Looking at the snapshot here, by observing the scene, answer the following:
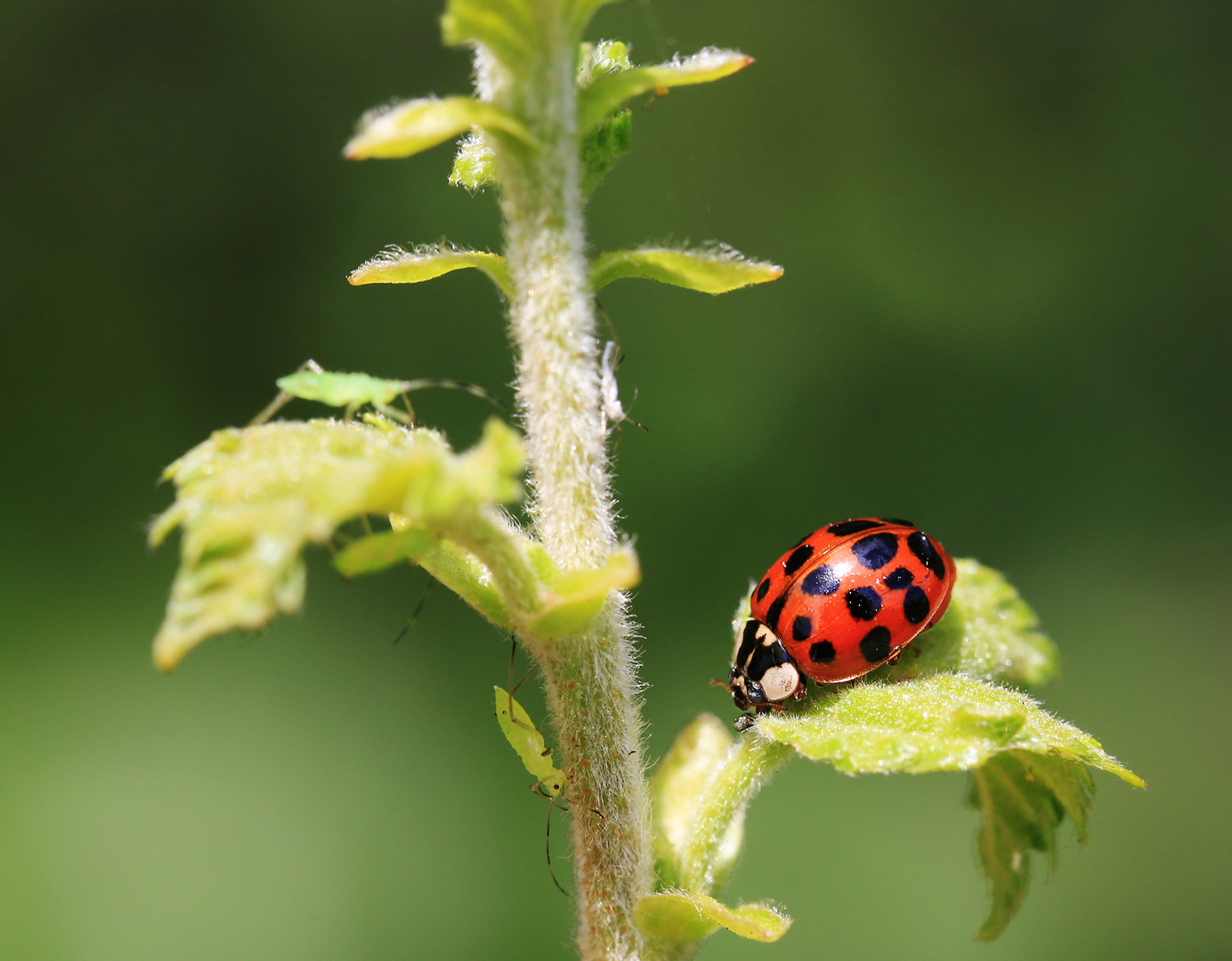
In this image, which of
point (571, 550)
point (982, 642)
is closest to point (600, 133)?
point (571, 550)

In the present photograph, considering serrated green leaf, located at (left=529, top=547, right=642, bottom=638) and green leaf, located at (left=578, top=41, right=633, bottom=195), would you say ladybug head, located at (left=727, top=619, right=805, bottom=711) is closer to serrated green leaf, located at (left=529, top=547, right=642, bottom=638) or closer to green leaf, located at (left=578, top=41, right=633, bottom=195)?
serrated green leaf, located at (left=529, top=547, right=642, bottom=638)

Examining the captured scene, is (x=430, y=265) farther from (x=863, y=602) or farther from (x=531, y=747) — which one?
(x=863, y=602)

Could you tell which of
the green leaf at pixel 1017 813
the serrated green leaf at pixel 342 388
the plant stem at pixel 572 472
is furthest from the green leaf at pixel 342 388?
the green leaf at pixel 1017 813

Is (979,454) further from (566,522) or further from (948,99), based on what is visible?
(566,522)

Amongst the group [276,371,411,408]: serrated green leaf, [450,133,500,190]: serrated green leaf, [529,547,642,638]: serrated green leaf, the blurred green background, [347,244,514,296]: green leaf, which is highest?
[450,133,500,190]: serrated green leaf

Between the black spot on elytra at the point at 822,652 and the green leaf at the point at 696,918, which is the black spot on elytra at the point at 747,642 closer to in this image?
the black spot on elytra at the point at 822,652

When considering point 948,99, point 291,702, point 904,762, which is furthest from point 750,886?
point 948,99

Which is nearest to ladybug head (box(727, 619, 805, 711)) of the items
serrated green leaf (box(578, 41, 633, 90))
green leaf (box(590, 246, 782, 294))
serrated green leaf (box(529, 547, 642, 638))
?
serrated green leaf (box(529, 547, 642, 638))
